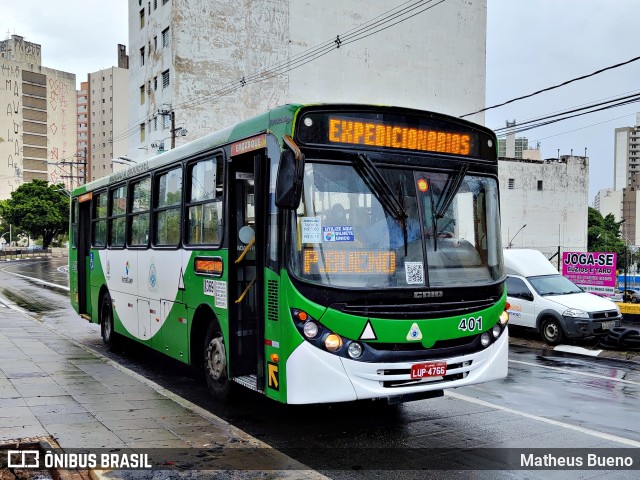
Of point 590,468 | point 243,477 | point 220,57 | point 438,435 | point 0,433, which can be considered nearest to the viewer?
point 243,477

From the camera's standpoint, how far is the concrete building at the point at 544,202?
2389 inches

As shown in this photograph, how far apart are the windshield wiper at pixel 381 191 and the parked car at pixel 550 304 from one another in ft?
32.8

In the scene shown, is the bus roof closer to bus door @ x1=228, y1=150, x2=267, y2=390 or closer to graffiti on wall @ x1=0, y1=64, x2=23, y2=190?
bus door @ x1=228, y1=150, x2=267, y2=390

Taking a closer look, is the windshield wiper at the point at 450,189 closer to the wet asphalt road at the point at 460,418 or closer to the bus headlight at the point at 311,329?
the bus headlight at the point at 311,329

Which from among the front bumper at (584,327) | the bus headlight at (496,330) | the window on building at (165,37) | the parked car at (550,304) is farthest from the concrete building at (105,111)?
the bus headlight at (496,330)

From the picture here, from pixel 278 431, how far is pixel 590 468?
3204 millimetres

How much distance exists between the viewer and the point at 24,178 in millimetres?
134500

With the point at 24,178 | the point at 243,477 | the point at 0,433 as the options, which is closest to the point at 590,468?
the point at 243,477

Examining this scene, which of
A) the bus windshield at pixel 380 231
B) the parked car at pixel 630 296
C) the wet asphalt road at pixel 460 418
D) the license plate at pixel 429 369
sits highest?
the bus windshield at pixel 380 231

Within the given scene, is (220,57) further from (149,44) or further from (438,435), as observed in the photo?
(438,435)

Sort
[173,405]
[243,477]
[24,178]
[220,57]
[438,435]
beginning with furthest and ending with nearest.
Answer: [24,178]
[220,57]
[173,405]
[438,435]
[243,477]

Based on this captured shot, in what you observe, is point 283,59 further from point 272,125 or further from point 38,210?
point 38,210

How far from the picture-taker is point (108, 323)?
13375 mm

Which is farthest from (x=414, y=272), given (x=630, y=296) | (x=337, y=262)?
(x=630, y=296)
